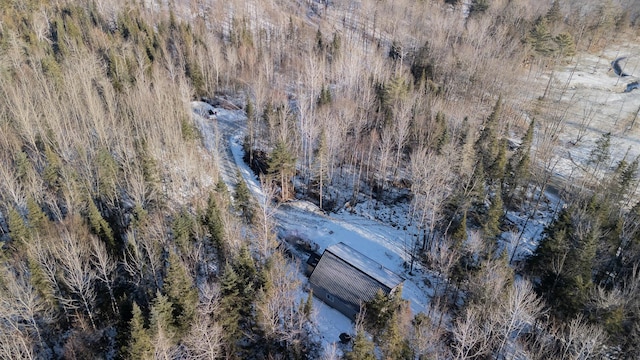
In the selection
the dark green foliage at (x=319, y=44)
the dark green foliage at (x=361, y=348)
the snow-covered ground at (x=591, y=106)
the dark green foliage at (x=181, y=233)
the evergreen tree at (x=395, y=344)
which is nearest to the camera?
the dark green foliage at (x=361, y=348)

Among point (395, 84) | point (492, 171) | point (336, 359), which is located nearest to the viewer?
point (336, 359)

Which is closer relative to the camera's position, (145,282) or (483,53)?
(145,282)

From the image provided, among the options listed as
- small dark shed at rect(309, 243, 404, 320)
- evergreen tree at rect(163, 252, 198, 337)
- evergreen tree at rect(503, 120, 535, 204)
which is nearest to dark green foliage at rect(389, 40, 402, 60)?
evergreen tree at rect(503, 120, 535, 204)

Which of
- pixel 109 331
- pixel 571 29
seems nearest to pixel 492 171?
pixel 109 331

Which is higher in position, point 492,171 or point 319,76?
point 319,76

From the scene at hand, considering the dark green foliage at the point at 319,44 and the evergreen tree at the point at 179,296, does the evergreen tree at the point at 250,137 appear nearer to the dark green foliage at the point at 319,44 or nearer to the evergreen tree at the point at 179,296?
the evergreen tree at the point at 179,296

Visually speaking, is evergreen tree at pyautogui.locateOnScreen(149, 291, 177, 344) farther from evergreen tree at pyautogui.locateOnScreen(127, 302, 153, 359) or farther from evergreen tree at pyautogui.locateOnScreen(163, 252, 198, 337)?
evergreen tree at pyautogui.locateOnScreen(127, 302, 153, 359)

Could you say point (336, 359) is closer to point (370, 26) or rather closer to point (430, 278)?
point (430, 278)

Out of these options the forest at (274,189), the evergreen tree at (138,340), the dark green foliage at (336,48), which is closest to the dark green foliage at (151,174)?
the forest at (274,189)
